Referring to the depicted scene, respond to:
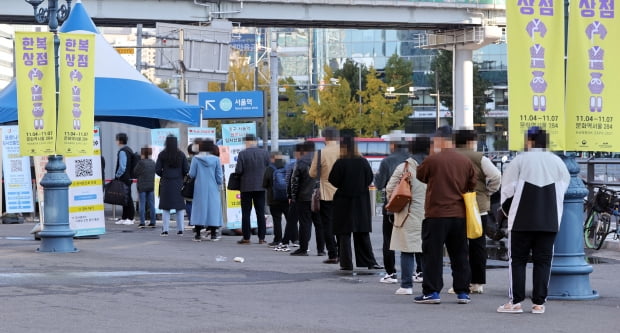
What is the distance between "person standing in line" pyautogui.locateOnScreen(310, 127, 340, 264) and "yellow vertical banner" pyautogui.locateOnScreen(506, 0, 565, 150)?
398 centimetres

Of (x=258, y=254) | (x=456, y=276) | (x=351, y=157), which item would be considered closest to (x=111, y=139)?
(x=258, y=254)

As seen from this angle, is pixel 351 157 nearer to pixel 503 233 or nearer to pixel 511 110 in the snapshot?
pixel 511 110

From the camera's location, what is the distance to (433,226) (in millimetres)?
10867

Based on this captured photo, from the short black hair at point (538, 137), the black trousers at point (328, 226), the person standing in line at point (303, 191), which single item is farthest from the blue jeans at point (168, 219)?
the short black hair at point (538, 137)

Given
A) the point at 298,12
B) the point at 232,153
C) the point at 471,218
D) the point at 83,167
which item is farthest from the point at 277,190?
the point at 298,12

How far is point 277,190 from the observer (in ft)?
60.2

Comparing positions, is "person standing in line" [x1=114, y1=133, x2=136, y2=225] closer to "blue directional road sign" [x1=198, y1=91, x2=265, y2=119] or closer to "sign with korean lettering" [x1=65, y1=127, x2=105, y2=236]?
"sign with korean lettering" [x1=65, y1=127, x2=105, y2=236]

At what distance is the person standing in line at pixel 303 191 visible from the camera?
55.6ft

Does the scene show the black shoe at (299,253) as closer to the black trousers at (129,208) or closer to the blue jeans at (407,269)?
the blue jeans at (407,269)

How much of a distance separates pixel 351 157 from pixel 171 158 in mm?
8050

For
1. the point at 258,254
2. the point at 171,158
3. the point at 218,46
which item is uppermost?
the point at 218,46

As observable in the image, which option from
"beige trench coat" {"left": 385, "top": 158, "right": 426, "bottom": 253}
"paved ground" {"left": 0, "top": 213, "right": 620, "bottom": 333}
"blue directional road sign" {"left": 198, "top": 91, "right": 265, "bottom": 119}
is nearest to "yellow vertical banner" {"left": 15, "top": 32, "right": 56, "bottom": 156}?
"paved ground" {"left": 0, "top": 213, "right": 620, "bottom": 333}

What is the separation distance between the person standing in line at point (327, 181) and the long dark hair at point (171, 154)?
5845 mm

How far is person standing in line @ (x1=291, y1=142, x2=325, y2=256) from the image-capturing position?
17.0m
